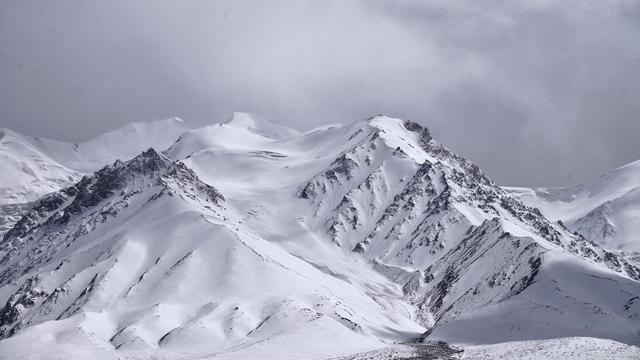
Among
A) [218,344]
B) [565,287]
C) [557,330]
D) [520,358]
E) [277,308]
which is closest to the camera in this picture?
[520,358]

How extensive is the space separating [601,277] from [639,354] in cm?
6180

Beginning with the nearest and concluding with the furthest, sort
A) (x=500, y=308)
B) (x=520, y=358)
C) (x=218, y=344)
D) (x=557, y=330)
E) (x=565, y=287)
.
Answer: (x=520, y=358)
(x=557, y=330)
(x=500, y=308)
(x=565, y=287)
(x=218, y=344)

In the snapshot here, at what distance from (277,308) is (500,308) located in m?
65.2

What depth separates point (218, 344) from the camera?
17275 centimetres

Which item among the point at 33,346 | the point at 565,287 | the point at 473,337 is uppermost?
the point at 565,287

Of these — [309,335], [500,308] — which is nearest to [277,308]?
[309,335]

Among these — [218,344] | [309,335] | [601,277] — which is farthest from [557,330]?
[218,344]

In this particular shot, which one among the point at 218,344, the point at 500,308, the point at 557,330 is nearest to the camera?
the point at 557,330

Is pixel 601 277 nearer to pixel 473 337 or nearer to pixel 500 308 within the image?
pixel 500 308

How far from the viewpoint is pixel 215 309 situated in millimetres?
197250

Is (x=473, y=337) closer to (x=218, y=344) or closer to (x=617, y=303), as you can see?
(x=617, y=303)

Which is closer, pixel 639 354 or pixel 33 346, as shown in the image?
pixel 639 354

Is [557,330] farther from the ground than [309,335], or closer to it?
farther from the ground

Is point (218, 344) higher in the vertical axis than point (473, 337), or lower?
lower
